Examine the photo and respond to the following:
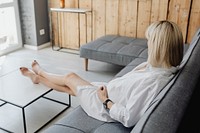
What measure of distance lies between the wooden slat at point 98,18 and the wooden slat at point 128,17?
0.32 meters

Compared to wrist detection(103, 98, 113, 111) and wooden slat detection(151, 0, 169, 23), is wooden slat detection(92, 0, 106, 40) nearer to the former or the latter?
wooden slat detection(151, 0, 169, 23)

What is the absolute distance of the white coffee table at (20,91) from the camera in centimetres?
199

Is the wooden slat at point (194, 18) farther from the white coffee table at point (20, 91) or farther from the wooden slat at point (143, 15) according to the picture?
the white coffee table at point (20, 91)

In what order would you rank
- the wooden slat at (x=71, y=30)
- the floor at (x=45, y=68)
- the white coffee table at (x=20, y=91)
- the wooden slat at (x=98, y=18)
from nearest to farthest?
1. the white coffee table at (x=20, y=91)
2. the floor at (x=45, y=68)
3. the wooden slat at (x=98, y=18)
4. the wooden slat at (x=71, y=30)

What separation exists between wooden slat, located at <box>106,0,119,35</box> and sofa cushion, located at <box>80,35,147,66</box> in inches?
17.9

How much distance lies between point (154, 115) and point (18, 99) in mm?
1424

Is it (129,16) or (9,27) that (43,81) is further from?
(9,27)

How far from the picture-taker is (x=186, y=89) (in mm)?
1159

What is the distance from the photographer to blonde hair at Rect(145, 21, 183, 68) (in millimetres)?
1314

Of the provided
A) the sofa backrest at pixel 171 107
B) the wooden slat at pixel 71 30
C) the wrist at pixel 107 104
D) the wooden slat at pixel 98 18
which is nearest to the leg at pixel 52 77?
the wrist at pixel 107 104

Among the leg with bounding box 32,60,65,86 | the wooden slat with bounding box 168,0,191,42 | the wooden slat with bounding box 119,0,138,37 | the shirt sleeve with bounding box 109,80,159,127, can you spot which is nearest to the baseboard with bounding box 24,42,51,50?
the wooden slat with bounding box 119,0,138,37

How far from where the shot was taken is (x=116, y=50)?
3.13 metres

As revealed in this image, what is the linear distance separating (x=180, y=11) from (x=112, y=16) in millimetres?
1086

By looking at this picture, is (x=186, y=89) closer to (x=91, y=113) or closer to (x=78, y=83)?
(x=91, y=113)
